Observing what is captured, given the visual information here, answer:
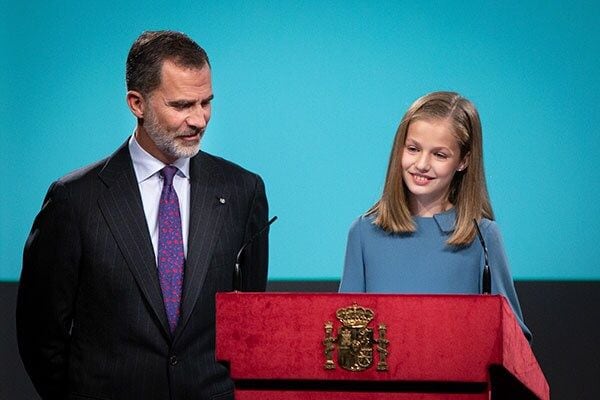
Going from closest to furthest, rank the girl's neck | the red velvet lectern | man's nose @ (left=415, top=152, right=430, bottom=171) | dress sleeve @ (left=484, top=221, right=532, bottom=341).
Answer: the red velvet lectern → dress sleeve @ (left=484, top=221, right=532, bottom=341) → man's nose @ (left=415, top=152, right=430, bottom=171) → the girl's neck

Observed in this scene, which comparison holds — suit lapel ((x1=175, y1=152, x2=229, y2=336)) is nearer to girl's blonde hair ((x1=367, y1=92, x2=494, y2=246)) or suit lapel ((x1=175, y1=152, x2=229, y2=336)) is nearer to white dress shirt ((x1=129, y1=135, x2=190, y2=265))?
white dress shirt ((x1=129, y1=135, x2=190, y2=265))

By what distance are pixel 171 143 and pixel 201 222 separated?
177 mm

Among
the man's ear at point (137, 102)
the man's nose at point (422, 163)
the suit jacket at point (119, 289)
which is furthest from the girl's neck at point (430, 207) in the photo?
the man's ear at point (137, 102)

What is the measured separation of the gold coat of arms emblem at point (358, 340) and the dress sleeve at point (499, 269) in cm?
51

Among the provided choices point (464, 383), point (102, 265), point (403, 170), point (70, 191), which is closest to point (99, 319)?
point (102, 265)

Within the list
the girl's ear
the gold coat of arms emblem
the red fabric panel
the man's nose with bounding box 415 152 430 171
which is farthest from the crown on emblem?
the girl's ear

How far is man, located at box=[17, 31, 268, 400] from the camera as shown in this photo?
220 centimetres

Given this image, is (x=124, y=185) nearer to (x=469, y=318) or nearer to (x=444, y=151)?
(x=444, y=151)

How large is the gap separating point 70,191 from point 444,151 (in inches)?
31.2

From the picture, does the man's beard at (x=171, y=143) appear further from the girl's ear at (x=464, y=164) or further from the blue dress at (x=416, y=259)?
the girl's ear at (x=464, y=164)

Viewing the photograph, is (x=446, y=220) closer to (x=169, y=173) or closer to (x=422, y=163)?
(x=422, y=163)

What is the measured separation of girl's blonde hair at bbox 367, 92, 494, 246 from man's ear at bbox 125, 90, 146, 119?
0.56 metres

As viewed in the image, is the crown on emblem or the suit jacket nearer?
the crown on emblem

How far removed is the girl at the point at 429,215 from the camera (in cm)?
217
